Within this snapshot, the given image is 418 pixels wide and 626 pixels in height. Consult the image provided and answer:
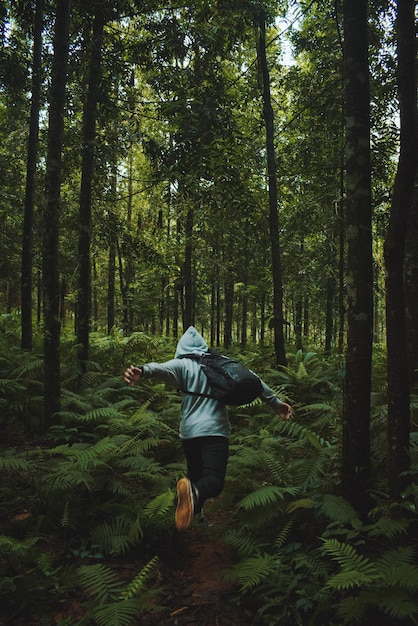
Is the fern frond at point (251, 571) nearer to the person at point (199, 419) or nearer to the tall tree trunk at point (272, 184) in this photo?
the person at point (199, 419)

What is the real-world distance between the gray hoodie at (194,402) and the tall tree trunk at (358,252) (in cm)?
97

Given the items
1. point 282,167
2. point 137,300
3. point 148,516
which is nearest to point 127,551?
point 148,516

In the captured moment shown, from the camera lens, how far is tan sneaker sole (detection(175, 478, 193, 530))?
11.2ft

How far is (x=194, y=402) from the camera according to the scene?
4.27 meters

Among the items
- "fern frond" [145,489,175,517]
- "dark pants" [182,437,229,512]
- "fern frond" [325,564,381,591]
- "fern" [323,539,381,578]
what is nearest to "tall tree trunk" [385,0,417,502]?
"fern" [323,539,381,578]

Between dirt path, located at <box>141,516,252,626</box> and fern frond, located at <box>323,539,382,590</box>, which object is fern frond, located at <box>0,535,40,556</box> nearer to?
dirt path, located at <box>141,516,252,626</box>

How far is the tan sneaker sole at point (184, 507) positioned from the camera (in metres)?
3.43

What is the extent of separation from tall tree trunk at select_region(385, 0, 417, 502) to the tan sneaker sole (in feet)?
6.33

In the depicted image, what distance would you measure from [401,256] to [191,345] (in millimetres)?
2320

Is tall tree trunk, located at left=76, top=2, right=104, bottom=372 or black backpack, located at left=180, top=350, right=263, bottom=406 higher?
tall tree trunk, located at left=76, top=2, right=104, bottom=372

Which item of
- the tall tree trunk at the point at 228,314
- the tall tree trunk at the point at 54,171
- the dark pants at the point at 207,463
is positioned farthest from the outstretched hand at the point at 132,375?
the tall tree trunk at the point at 228,314

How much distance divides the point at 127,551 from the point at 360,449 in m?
2.60

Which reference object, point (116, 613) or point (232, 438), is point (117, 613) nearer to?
point (116, 613)

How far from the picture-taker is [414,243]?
26.6 ft
